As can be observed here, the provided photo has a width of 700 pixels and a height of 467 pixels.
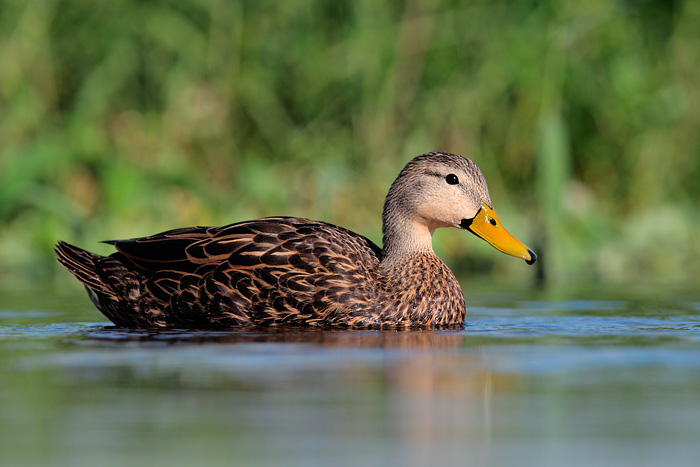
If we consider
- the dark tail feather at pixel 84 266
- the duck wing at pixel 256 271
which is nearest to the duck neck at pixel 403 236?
the duck wing at pixel 256 271

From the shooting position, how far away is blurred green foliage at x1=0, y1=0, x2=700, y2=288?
36.4 feet

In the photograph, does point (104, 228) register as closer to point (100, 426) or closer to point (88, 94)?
point (88, 94)

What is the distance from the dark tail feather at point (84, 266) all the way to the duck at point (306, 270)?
10 millimetres

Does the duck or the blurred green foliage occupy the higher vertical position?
the blurred green foliage

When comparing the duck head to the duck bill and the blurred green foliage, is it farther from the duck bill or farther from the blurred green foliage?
the blurred green foliage

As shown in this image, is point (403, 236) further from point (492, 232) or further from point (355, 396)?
point (355, 396)

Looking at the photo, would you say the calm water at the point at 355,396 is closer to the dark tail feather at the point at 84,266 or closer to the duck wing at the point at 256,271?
the duck wing at the point at 256,271

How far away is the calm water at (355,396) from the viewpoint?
3.82 m

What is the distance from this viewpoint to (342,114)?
11984 millimetres

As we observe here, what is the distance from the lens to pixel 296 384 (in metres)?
5.00

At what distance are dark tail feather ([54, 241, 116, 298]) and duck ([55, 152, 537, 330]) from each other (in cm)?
1

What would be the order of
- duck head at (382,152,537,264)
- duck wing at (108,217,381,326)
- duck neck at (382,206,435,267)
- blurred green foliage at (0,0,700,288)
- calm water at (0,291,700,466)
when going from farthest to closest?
1. blurred green foliage at (0,0,700,288)
2. duck neck at (382,206,435,267)
3. duck head at (382,152,537,264)
4. duck wing at (108,217,381,326)
5. calm water at (0,291,700,466)

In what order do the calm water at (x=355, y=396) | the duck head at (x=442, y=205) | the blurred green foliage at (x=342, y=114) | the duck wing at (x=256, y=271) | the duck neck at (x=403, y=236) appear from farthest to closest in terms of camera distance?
the blurred green foliage at (x=342, y=114)
the duck neck at (x=403, y=236)
the duck head at (x=442, y=205)
the duck wing at (x=256, y=271)
the calm water at (x=355, y=396)

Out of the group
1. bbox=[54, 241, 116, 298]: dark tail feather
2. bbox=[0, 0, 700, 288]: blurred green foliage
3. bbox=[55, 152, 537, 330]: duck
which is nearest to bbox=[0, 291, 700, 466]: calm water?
bbox=[55, 152, 537, 330]: duck
